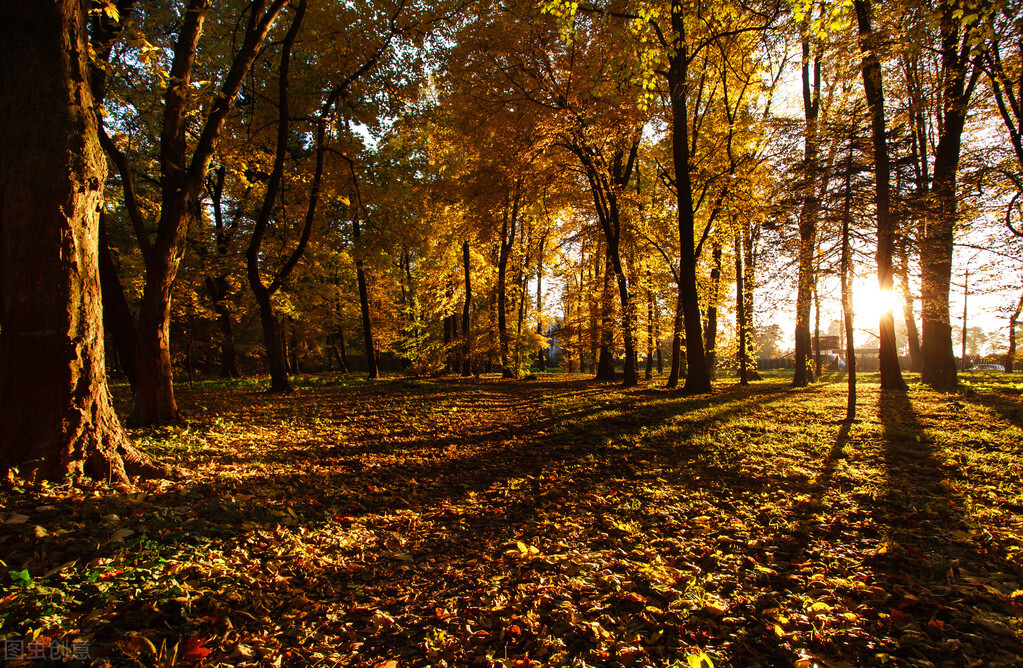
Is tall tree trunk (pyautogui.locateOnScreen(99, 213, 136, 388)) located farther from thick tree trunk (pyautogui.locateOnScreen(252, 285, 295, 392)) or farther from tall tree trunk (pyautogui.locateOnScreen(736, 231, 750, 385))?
tall tree trunk (pyautogui.locateOnScreen(736, 231, 750, 385))

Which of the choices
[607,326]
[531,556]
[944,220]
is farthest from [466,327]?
[531,556]

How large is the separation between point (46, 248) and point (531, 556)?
485cm

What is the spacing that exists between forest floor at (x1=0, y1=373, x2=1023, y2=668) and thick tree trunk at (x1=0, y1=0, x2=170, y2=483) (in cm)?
52

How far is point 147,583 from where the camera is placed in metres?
2.62

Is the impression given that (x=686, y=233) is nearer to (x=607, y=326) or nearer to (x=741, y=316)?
(x=607, y=326)

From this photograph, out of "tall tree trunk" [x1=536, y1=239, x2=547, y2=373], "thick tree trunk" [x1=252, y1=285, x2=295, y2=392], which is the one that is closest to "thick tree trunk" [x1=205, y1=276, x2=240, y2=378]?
"thick tree trunk" [x1=252, y1=285, x2=295, y2=392]

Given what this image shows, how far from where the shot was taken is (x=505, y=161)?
14773 millimetres

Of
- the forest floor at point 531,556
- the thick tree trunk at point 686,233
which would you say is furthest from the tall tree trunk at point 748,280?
the forest floor at point 531,556

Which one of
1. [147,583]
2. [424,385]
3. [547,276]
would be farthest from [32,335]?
[547,276]

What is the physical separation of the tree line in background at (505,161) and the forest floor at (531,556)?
1517 millimetres

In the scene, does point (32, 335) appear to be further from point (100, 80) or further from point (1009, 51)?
point (1009, 51)

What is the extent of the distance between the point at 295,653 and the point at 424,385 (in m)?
13.6

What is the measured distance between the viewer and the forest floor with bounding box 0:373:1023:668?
2.49 meters

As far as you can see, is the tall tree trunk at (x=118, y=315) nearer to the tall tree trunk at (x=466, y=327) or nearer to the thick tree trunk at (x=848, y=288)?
the tall tree trunk at (x=466, y=327)
